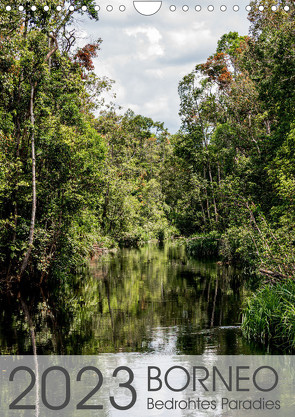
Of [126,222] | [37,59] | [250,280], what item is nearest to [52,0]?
[37,59]

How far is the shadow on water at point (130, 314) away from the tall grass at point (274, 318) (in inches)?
19.2

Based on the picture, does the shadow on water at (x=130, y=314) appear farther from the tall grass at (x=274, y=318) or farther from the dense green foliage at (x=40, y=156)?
the dense green foliage at (x=40, y=156)

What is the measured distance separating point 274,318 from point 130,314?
17.0ft

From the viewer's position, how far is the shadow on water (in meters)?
9.80

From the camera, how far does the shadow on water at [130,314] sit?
980 cm

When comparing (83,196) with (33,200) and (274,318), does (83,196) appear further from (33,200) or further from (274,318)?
(274,318)

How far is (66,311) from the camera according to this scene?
551 inches

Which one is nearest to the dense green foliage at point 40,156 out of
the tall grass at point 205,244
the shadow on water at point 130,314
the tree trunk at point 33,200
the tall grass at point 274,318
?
the tree trunk at point 33,200

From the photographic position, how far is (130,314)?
13.3 m

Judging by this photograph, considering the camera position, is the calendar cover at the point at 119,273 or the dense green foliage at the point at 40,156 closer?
the calendar cover at the point at 119,273

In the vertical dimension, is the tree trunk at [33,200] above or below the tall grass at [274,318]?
above

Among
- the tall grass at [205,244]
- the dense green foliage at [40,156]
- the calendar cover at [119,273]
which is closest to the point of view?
the calendar cover at [119,273]

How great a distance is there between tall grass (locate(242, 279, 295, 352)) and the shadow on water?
0.49 m

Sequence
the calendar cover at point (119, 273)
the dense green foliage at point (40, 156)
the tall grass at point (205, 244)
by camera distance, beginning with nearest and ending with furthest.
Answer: the calendar cover at point (119, 273)
the dense green foliage at point (40, 156)
the tall grass at point (205, 244)
